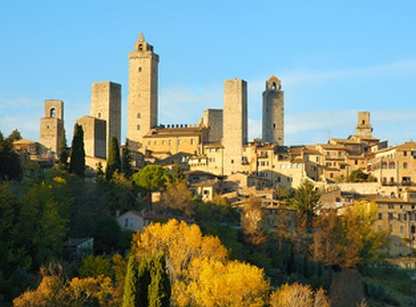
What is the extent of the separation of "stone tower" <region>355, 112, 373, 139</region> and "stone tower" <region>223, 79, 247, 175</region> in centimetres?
1528

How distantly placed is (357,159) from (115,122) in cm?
2026

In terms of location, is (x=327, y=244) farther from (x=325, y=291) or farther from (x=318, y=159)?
(x=318, y=159)

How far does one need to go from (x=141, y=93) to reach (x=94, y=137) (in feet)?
46.1

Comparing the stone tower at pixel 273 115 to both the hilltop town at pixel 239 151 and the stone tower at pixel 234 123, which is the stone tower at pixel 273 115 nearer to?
the hilltop town at pixel 239 151

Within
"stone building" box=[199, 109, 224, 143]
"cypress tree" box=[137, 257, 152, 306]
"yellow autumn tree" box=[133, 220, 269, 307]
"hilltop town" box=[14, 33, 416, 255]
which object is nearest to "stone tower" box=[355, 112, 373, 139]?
"hilltop town" box=[14, 33, 416, 255]

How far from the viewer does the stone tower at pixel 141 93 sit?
323 feet

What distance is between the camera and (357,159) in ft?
295

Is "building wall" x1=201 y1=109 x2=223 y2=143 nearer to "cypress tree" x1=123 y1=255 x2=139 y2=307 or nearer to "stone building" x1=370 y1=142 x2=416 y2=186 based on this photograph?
"stone building" x1=370 y1=142 x2=416 y2=186

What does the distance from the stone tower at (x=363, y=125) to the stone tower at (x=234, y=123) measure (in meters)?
15.3

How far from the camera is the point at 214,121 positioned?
101312mm

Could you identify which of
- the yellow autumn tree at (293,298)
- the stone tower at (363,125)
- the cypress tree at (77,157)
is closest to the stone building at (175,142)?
the stone tower at (363,125)

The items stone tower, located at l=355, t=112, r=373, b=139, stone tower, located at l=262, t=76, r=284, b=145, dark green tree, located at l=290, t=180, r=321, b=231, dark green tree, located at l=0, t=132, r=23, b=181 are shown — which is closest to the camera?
dark green tree, located at l=0, t=132, r=23, b=181

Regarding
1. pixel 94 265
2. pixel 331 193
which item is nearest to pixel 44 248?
pixel 94 265

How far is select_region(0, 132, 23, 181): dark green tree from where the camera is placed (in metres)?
59.8
